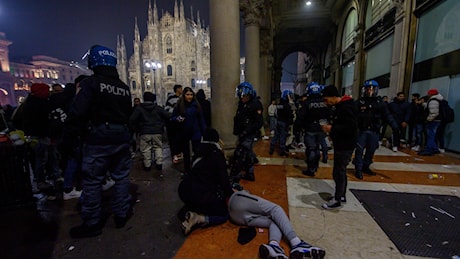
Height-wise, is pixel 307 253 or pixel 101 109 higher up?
pixel 101 109

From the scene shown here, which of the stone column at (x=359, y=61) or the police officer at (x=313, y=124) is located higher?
the stone column at (x=359, y=61)

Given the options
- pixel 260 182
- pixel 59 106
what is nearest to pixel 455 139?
pixel 260 182

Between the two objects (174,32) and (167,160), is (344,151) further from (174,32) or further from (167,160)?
(174,32)

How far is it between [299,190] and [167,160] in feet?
12.8

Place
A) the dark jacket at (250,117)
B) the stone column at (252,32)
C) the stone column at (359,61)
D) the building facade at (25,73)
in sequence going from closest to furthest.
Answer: the dark jacket at (250,117), the stone column at (252,32), the stone column at (359,61), the building facade at (25,73)

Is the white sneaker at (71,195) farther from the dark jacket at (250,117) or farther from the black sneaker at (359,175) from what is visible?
the black sneaker at (359,175)

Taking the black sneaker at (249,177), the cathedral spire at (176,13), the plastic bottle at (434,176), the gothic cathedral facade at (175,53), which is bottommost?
the plastic bottle at (434,176)

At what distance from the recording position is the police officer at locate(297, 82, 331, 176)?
4.95m

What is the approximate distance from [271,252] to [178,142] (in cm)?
345

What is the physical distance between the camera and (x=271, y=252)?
216cm

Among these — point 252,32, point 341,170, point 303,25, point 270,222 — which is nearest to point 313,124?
point 341,170

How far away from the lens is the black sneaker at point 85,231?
2.64 m

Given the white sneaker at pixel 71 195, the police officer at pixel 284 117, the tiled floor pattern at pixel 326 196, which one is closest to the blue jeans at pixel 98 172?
the tiled floor pattern at pixel 326 196

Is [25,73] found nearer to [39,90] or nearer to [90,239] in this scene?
[39,90]
